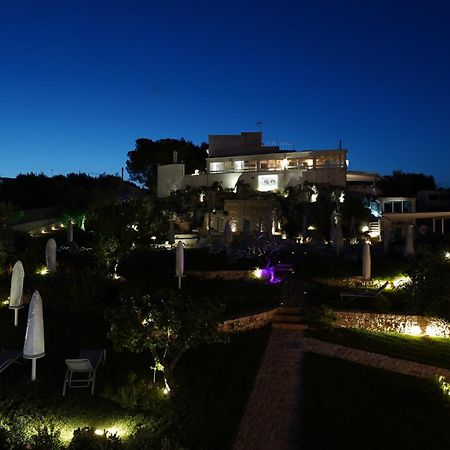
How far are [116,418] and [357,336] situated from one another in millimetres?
8196

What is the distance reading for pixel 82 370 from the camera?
8.96 meters

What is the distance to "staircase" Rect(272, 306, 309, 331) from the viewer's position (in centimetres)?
1391

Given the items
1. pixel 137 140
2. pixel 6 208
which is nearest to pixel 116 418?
pixel 6 208

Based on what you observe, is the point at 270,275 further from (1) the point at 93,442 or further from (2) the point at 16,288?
(1) the point at 93,442

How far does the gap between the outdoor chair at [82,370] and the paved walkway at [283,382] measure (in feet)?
10.7

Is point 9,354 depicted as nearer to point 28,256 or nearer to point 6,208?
point 28,256

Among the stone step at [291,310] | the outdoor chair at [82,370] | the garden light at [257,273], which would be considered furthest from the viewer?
the garden light at [257,273]

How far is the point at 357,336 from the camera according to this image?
43.0ft

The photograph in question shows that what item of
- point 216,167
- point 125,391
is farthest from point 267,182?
point 125,391

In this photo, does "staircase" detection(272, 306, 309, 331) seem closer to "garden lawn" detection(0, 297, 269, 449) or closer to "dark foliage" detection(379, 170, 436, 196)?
"garden lawn" detection(0, 297, 269, 449)

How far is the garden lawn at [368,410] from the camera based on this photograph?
290 inches

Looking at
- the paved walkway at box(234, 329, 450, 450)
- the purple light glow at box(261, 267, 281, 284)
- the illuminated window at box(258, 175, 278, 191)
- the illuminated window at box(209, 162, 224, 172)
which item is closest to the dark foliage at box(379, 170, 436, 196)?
the illuminated window at box(258, 175, 278, 191)

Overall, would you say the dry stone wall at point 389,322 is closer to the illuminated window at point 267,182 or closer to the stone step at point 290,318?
the stone step at point 290,318

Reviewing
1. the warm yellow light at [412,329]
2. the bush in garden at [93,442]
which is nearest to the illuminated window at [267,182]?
the warm yellow light at [412,329]
